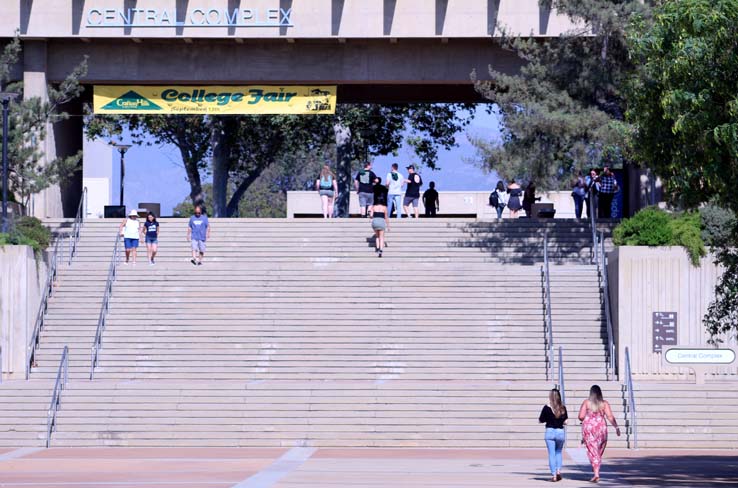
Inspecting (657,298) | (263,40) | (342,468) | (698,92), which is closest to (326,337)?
(657,298)

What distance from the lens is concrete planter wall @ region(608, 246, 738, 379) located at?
29172 millimetres

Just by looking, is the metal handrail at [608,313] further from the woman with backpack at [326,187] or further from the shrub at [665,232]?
the woman with backpack at [326,187]

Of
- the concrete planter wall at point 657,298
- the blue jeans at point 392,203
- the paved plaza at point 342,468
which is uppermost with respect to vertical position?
the blue jeans at point 392,203

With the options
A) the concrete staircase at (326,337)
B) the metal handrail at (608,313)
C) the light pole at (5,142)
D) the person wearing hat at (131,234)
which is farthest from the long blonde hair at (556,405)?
the light pole at (5,142)

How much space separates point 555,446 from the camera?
18766 mm

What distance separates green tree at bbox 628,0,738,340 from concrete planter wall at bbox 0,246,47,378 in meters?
16.3

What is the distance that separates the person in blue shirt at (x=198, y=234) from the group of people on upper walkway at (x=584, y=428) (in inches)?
613

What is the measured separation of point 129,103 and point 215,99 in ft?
7.90

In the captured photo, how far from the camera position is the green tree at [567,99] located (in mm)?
32406

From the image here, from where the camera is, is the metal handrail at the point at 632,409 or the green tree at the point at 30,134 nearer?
the metal handrail at the point at 632,409

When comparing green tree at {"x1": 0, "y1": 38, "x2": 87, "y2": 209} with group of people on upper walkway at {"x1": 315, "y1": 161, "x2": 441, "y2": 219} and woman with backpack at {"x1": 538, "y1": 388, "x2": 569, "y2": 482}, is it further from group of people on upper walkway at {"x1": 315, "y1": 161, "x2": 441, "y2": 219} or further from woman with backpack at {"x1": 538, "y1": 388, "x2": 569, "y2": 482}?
woman with backpack at {"x1": 538, "y1": 388, "x2": 569, "y2": 482}

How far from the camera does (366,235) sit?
3491cm

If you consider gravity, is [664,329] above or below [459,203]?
below

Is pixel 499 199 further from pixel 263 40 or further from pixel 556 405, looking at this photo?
pixel 556 405
